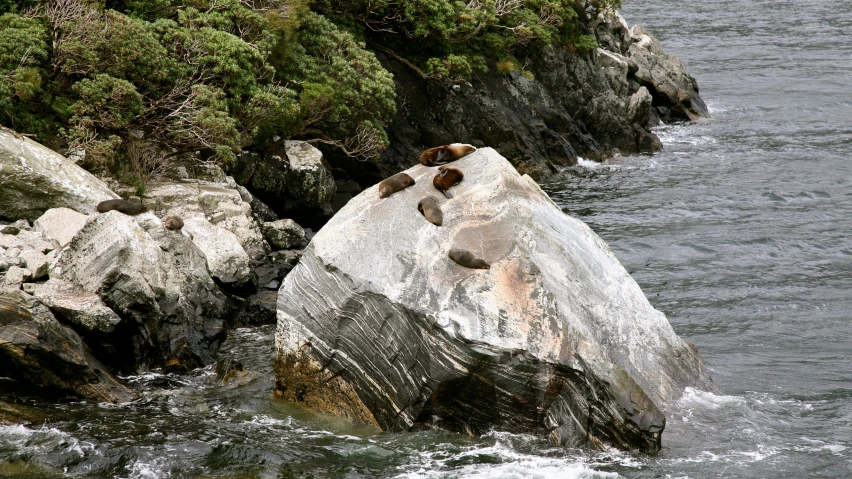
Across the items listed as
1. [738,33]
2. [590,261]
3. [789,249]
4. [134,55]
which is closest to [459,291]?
[590,261]

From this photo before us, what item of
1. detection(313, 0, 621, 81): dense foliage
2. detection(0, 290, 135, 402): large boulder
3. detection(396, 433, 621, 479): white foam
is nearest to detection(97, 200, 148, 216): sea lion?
detection(0, 290, 135, 402): large boulder

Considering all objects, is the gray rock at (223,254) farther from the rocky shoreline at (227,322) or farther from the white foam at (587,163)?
the white foam at (587,163)

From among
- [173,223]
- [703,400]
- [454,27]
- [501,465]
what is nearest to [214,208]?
[173,223]

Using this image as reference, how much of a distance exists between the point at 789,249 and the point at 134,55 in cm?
1387

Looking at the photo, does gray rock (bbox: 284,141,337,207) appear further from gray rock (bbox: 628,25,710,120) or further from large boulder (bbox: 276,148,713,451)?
gray rock (bbox: 628,25,710,120)

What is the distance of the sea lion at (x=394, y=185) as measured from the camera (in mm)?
11805

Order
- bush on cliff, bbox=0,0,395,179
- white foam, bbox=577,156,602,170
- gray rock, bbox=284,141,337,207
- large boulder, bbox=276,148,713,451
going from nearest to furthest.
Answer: large boulder, bbox=276,148,713,451, bush on cliff, bbox=0,0,395,179, gray rock, bbox=284,141,337,207, white foam, bbox=577,156,602,170

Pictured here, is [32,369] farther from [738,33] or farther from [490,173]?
[738,33]

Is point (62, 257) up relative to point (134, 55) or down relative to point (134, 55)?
down

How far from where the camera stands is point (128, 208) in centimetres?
1323

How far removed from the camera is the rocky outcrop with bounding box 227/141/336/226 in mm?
18266

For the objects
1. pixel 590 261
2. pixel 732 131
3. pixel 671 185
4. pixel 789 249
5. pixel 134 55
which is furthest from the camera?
pixel 732 131

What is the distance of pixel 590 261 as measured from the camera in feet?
37.8

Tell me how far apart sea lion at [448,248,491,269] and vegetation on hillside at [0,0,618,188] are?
7.26 meters
